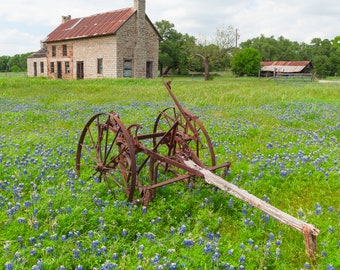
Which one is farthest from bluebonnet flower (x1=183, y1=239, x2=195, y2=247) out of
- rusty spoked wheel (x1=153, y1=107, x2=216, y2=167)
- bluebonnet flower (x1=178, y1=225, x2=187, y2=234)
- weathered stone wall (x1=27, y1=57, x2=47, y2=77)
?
weathered stone wall (x1=27, y1=57, x2=47, y2=77)

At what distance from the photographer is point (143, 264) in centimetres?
303

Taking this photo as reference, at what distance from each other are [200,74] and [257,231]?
66.1m

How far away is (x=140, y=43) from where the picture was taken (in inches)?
1350

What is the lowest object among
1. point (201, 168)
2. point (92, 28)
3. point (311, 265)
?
point (311, 265)

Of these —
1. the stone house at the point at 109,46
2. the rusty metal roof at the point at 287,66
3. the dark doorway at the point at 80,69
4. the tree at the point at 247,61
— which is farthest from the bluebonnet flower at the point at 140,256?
the rusty metal roof at the point at 287,66

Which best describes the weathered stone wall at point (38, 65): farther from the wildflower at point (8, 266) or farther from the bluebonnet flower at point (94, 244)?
the wildflower at point (8, 266)

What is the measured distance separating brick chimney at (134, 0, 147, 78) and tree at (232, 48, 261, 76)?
31.7 m

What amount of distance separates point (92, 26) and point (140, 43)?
21.5 ft

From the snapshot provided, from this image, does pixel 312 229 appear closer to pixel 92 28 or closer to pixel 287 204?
pixel 287 204

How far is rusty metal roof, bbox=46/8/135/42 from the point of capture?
1302 inches

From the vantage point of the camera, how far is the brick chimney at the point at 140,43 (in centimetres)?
3344

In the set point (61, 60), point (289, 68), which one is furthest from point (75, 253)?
point (289, 68)

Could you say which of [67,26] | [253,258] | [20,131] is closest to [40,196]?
[253,258]

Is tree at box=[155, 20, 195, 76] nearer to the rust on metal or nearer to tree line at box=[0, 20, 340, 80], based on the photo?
tree line at box=[0, 20, 340, 80]
